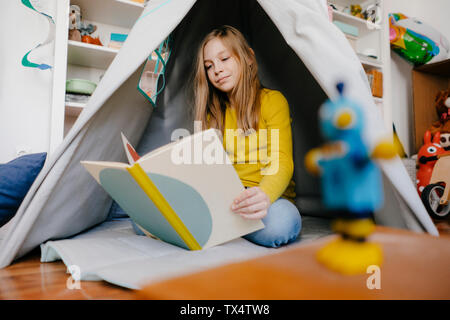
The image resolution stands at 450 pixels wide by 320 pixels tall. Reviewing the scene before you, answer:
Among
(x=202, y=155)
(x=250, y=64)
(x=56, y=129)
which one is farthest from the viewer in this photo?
(x=56, y=129)

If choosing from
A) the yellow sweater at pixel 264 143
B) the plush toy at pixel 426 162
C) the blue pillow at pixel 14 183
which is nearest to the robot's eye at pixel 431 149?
the plush toy at pixel 426 162

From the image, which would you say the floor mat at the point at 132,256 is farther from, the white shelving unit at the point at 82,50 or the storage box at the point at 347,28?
the storage box at the point at 347,28

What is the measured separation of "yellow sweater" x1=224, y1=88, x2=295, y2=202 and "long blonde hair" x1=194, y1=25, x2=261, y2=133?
0.03 metres

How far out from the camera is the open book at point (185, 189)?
513 millimetres

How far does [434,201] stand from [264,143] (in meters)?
0.84

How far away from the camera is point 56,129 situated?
1269 mm

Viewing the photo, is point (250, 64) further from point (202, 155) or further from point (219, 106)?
point (202, 155)

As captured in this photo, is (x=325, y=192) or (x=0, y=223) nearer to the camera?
(x=325, y=192)

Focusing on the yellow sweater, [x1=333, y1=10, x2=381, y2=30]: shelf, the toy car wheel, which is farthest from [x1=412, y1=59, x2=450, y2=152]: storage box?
the yellow sweater

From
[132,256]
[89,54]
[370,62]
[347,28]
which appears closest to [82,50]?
[89,54]

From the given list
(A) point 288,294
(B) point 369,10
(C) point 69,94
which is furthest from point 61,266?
(B) point 369,10

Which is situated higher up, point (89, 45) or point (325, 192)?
point (89, 45)

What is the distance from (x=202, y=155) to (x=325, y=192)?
418 mm

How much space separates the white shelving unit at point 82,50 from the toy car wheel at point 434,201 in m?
1.46
